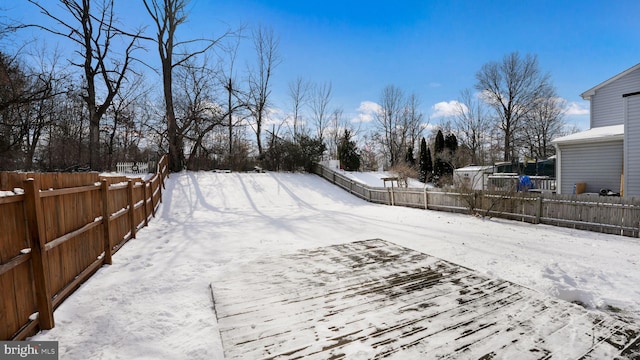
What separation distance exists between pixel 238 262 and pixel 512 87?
104ft

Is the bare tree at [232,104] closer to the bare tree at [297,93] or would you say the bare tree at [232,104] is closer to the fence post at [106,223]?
the bare tree at [297,93]

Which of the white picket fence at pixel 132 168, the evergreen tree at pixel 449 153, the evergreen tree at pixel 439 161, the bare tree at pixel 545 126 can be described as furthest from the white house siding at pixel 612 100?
the white picket fence at pixel 132 168

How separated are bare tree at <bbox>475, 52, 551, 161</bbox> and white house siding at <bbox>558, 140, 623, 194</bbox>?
688 inches

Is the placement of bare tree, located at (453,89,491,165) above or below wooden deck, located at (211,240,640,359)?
above

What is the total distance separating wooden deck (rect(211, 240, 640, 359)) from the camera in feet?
7.22

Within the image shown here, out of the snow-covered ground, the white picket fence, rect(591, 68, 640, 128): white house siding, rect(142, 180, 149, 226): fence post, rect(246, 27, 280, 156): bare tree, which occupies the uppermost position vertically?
rect(246, 27, 280, 156): bare tree

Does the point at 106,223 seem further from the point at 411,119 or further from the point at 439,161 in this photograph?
the point at 411,119

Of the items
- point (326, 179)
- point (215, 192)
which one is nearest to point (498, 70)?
point (326, 179)

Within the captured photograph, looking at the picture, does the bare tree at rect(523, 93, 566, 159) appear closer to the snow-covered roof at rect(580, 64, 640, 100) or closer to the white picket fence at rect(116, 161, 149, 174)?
the snow-covered roof at rect(580, 64, 640, 100)

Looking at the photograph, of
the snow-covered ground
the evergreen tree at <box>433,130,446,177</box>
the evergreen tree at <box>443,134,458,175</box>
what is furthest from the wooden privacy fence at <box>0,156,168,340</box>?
the evergreen tree at <box>433,130,446,177</box>

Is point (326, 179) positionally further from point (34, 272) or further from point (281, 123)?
point (34, 272)

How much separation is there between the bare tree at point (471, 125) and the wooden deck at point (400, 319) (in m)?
30.6

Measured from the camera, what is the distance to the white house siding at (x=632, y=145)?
25.3ft

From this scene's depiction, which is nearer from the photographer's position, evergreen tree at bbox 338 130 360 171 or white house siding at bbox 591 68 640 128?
white house siding at bbox 591 68 640 128
